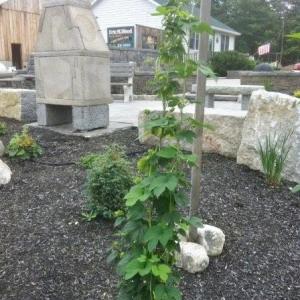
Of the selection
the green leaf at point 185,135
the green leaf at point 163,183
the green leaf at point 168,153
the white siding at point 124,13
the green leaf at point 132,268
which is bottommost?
the green leaf at point 132,268

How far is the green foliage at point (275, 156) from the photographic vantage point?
11.8 ft

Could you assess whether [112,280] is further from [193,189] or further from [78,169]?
[78,169]

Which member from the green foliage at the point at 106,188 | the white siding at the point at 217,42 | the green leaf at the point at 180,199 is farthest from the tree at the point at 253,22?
the green leaf at the point at 180,199

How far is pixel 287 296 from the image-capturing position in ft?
7.21

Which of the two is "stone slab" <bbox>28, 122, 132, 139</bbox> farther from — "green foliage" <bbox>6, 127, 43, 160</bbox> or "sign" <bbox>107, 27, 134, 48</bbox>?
"sign" <bbox>107, 27, 134, 48</bbox>

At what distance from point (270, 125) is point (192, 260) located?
78.6 inches

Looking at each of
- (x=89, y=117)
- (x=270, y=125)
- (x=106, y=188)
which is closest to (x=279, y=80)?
(x=89, y=117)

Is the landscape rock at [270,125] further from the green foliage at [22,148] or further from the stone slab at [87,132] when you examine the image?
the green foliage at [22,148]

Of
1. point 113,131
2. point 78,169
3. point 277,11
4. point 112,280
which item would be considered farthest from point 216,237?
point 277,11

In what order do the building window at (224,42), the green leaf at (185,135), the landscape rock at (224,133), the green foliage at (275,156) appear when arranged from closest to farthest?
the green leaf at (185,135), the green foliage at (275,156), the landscape rock at (224,133), the building window at (224,42)

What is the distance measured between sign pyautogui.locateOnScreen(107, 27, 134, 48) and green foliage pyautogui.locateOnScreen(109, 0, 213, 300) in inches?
785

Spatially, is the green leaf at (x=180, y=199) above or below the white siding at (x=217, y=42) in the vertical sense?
below

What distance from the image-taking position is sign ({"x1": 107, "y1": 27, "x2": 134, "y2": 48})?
21.1 m

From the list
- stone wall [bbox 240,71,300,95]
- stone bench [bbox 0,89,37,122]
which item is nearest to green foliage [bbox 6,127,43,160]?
stone bench [bbox 0,89,37,122]
